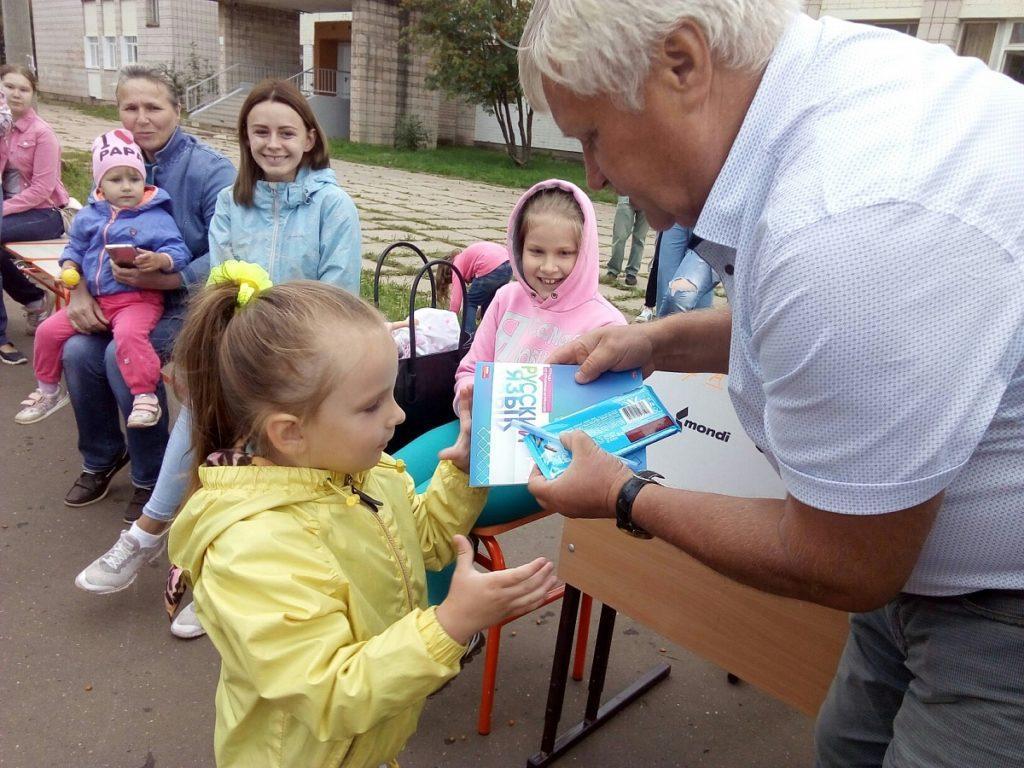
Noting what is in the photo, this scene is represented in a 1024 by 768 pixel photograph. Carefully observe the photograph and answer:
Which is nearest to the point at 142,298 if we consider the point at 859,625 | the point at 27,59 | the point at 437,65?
the point at 859,625

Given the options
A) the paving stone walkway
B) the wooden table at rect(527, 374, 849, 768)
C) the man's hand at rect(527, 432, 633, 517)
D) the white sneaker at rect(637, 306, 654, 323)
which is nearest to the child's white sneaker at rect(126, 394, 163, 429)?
the wooden table at rect(527, 374, 849, 768)

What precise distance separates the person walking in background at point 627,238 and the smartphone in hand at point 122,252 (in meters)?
5.29

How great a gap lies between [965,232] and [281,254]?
2.73 m

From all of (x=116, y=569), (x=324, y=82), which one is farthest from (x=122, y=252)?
(x=324, y=82)

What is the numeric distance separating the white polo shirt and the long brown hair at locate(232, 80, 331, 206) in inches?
99.6

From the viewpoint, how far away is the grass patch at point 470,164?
16594 mm

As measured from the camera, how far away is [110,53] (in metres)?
30.6

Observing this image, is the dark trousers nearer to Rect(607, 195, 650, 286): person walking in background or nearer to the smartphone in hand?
the smartphone in hand

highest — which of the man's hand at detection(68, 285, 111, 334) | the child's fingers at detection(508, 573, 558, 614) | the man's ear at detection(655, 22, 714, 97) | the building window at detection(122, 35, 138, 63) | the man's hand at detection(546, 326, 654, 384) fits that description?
the building window at detection(122, 35, 138, 63)

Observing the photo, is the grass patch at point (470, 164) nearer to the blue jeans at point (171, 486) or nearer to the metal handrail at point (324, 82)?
the metal handrail at point (324, 82)

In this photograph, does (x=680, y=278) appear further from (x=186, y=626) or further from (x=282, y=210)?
(x=186, y=626)

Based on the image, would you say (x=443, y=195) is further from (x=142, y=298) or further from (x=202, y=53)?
(x=202, y=53)

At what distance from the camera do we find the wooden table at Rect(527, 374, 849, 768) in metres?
1.93

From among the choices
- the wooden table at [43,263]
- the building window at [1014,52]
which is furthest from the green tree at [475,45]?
the wooden table at [43,263]
